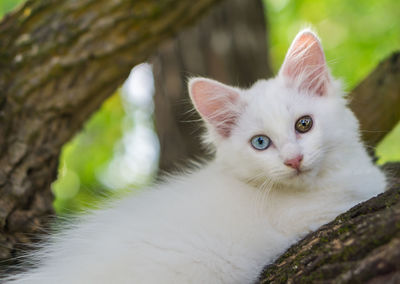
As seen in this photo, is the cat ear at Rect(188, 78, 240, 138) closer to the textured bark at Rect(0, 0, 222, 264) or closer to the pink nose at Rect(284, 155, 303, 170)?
the pink nose at Rect(284, 155, 303, 170)

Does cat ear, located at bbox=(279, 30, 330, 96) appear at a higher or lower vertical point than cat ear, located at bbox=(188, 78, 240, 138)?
higher

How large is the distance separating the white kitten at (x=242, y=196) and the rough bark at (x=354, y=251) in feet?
1.05

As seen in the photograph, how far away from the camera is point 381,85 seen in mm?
2943

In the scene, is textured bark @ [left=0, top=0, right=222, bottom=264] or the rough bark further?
textured bark @ [left=0, top=0, right=222, bottom=264]

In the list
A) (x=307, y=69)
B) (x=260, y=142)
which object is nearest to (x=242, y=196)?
(x=260, y=142)

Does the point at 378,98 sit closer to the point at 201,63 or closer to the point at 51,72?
the point at 201,63

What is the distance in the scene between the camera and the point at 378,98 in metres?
2.96

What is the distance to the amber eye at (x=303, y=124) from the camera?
2.15 meters

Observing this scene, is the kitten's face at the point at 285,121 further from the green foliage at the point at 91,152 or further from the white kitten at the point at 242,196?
the green foliage at the point at 91,152

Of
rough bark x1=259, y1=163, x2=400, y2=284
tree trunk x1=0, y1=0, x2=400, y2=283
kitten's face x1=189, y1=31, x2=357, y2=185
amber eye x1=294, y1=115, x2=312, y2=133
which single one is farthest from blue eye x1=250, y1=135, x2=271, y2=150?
tree trunk x1=0, y1=0, x2=400, y2=283

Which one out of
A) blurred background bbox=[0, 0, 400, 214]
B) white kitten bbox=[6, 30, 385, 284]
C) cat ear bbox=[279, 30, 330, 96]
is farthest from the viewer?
blurred background bbox=[0, 0, 400, 214]

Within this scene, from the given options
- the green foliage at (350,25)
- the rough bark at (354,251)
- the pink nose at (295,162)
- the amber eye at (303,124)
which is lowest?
the rough bark at (354,251)

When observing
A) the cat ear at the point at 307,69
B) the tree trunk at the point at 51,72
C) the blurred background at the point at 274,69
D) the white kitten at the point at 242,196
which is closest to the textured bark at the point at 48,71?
the tree trunk at the point at 51,72

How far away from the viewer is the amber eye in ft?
7.05
